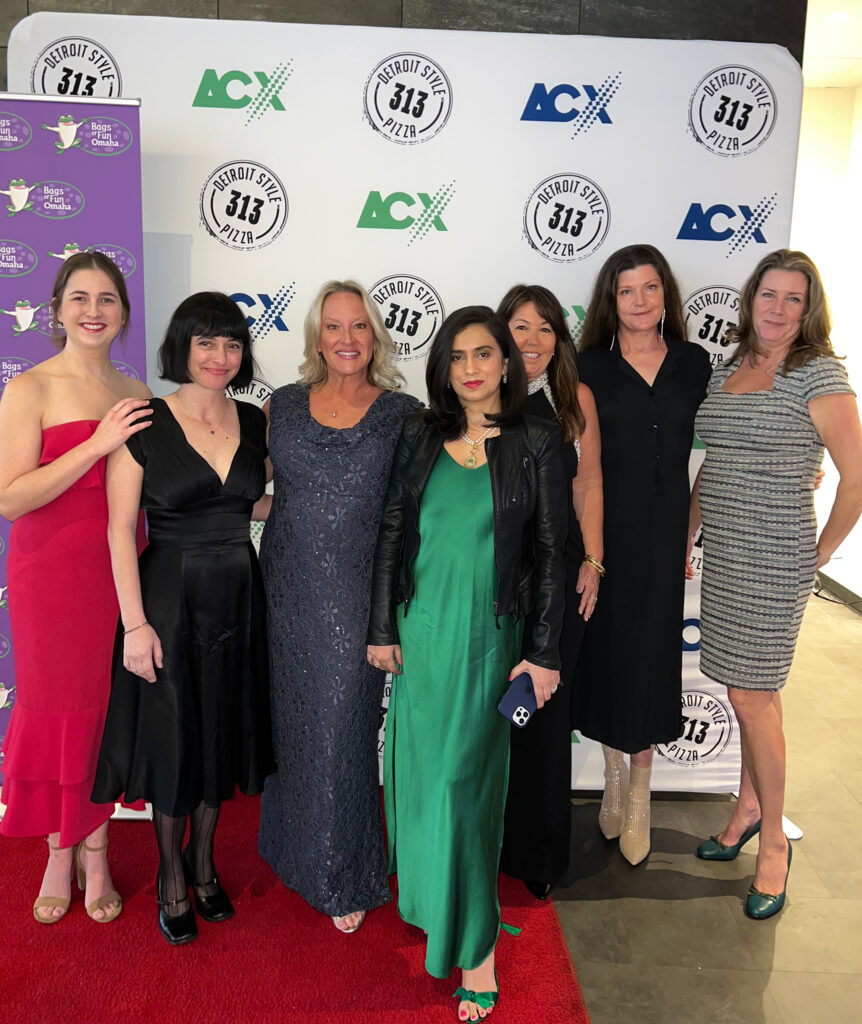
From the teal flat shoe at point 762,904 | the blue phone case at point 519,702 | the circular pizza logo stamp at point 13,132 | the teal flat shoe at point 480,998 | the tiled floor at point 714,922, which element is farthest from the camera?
the circular pizza logo stamp at point 13,132

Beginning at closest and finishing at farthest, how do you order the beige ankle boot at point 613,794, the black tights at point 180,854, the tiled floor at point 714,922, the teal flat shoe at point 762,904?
the tiled floor at point 714,922, the black tights at point 180,854, the teal flat shoe at point 762,904, the beige ankle boot at point 613,794

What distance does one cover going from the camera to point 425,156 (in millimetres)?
3293

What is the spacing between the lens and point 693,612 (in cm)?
363

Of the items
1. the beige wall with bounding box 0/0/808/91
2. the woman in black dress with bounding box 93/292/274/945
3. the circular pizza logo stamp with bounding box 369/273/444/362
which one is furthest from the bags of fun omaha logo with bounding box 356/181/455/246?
the woman in black dress with bounding box 93/292/274/945

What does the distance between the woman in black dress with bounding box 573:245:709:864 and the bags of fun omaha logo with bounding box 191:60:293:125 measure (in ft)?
4.86

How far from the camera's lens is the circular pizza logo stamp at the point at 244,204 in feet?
10.8

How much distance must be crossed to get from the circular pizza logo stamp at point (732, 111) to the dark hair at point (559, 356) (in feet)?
4.23

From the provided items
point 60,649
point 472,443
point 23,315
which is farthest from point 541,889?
point 23,315

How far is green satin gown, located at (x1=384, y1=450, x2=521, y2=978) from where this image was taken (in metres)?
2.15

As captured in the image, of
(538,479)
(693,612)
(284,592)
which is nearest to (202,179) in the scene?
(284,592)

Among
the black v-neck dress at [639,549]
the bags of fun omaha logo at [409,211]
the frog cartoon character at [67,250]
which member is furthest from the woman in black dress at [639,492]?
the frog cartoon character at [67,250]

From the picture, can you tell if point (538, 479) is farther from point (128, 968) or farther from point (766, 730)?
point (128, 968)

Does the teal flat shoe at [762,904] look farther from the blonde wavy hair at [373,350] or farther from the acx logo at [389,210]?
the acx logo at [389,210]

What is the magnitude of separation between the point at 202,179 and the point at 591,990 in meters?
3.12
